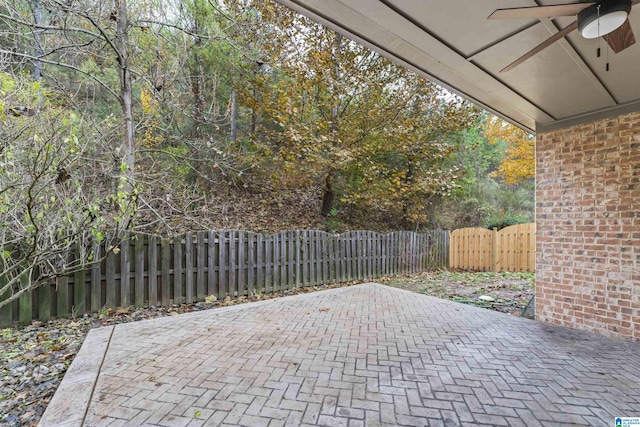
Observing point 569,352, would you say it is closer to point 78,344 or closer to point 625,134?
point 625,134

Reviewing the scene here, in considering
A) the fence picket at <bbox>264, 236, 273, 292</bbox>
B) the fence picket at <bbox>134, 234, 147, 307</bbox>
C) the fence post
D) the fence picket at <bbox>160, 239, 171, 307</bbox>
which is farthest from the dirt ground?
the fence picket at <bbox>134, 234, 147, 307</bbox>

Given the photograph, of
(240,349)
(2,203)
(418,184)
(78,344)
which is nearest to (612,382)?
(240,349)

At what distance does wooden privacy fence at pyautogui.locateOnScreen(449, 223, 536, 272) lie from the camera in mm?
8758

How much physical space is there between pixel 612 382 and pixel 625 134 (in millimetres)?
2742

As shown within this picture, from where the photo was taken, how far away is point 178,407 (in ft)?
7.02

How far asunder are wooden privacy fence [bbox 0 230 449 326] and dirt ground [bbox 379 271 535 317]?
1138mm

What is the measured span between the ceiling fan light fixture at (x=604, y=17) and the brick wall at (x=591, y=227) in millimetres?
2288

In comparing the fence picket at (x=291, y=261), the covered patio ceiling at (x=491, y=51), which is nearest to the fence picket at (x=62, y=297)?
the fence picket at (x=291, y=261)

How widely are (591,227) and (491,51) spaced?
271 cm

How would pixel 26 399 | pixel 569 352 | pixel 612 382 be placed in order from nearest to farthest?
pixel 26 399, pixel 612 382, pixel 569 352

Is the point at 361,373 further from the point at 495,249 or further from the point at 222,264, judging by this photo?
the point at 495,249

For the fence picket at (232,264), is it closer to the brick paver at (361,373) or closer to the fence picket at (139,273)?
the brick paver at (361,373)

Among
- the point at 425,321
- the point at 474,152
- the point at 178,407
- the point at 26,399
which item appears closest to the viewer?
the point at 178,407

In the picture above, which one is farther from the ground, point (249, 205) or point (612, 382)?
point (249, 205)
